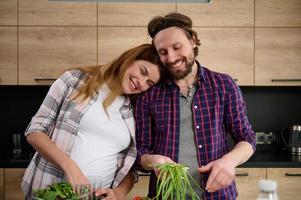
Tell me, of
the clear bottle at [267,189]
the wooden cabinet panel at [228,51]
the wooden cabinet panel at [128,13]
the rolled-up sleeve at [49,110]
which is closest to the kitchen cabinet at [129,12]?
the wooden cabinet panel at [128,13]

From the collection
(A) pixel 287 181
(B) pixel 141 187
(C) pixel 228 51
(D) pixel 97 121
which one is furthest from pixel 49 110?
(A) pixel 287 181

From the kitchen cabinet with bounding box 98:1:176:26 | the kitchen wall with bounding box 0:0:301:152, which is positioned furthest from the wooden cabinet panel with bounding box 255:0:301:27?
the kitchen cabinet with bounding box 98:1:176:26

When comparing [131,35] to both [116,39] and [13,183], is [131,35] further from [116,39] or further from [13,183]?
[13,183]

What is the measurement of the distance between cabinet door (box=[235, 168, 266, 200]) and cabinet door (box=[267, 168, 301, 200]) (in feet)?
0.22

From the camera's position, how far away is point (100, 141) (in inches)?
53.7

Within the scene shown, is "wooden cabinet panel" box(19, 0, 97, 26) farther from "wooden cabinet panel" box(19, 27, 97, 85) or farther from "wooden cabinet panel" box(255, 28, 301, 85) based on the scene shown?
"wooden cabinet panel" box(255, 28, 301, 85)

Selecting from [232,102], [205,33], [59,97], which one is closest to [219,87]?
[232,102]


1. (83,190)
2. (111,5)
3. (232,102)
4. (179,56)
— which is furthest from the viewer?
(111,5)

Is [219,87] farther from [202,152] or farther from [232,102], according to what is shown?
[202,152]

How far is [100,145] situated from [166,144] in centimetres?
24

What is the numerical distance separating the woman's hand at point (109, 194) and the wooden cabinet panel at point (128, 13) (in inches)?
63.5

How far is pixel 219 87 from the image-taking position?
4.70 ft

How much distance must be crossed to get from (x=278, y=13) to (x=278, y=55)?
30 cm

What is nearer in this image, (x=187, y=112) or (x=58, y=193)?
(x=58, y=193)
